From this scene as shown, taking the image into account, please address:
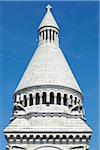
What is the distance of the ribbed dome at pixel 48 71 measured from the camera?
2437 inches

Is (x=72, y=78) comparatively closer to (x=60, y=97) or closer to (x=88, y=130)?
(x=60, y=97)

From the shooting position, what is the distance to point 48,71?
206ft

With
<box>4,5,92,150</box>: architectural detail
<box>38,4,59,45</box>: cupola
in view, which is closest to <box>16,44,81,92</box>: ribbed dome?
<box>4,5,92,150</box>: architectural detail

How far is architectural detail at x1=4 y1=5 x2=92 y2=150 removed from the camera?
55.8m

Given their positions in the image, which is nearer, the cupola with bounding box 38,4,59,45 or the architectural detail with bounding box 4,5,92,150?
the architectural detail with bounding box 4,5,92,150

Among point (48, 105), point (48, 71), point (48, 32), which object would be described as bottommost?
point (48, 105)

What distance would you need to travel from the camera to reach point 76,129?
184 feet

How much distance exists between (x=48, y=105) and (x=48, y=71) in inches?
161

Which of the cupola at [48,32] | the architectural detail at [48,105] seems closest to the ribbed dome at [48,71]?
the architectural detail at [48,105]

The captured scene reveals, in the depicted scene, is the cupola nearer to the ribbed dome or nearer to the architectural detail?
the architectural detail

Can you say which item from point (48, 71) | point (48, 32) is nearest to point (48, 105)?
point (48, 71)

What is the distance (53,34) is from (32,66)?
15.4 ft

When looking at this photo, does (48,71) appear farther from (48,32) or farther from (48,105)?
(48,32)

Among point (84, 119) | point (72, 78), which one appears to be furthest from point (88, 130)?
point (72, 78)
